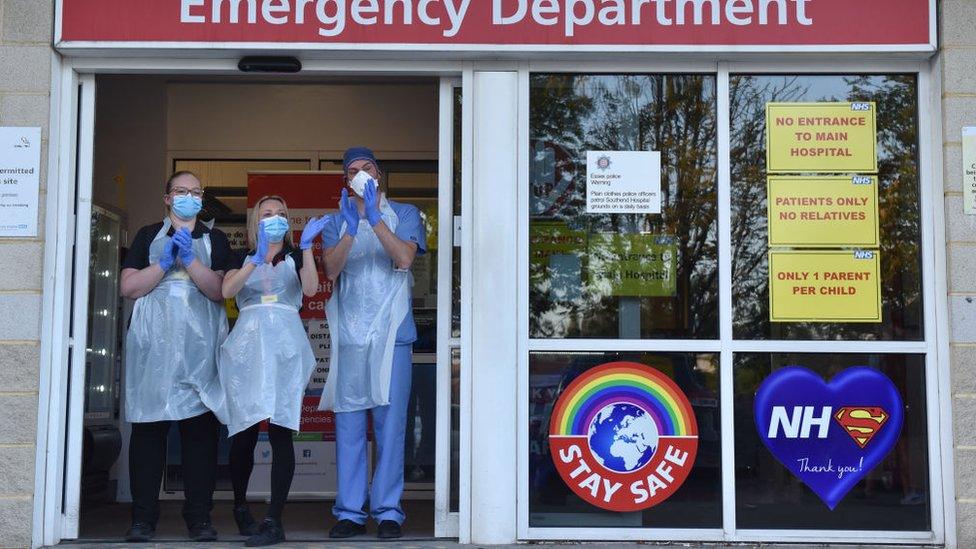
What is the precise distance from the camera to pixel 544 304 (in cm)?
614

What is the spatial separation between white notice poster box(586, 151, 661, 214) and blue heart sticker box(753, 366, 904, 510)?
3.54 feet

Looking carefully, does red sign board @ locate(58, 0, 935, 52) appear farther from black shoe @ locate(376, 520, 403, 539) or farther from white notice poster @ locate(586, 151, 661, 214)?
black shoe @ locate(376, 520, 403, 539)

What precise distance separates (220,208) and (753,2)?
4018 millimetres

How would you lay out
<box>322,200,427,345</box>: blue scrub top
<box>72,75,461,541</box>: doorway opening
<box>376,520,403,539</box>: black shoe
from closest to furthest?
<box>376,520,403,539</box>: black shoe < <box>322,200,427,345</box>: blue scrub top < <box>72,75,461,541</box>: doorway opening

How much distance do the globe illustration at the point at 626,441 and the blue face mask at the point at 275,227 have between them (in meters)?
1.80

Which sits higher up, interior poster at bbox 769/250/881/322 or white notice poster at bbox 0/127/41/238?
white notice poster at bbox 0/127/41/238

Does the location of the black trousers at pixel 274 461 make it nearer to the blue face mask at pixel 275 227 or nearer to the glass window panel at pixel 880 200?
the blue face mask at pixel 275 227

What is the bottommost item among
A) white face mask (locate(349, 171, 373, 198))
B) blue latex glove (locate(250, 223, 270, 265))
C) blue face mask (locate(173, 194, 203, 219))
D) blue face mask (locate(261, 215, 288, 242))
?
blue latex glove (locate(250, 223, 270, 265))

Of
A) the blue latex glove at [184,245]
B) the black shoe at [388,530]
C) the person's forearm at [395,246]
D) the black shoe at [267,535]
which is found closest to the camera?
the blue latex glove at [184,245]

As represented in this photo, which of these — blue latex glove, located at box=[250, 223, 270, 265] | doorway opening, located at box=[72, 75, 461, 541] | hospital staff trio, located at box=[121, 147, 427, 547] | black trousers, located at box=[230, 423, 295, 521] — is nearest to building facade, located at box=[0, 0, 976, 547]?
hospital staff trio, located at box=[121, 147, 427, 547]

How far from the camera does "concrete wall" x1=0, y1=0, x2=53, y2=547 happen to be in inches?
230

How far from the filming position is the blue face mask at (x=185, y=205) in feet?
19.4

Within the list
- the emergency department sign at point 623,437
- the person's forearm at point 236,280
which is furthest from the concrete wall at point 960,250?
the person's forearm at point 236,280

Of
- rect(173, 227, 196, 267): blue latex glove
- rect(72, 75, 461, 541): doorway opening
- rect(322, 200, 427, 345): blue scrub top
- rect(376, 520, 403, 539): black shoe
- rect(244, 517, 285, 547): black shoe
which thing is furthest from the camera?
rect(72, 75, 461, 541): doorway opening
